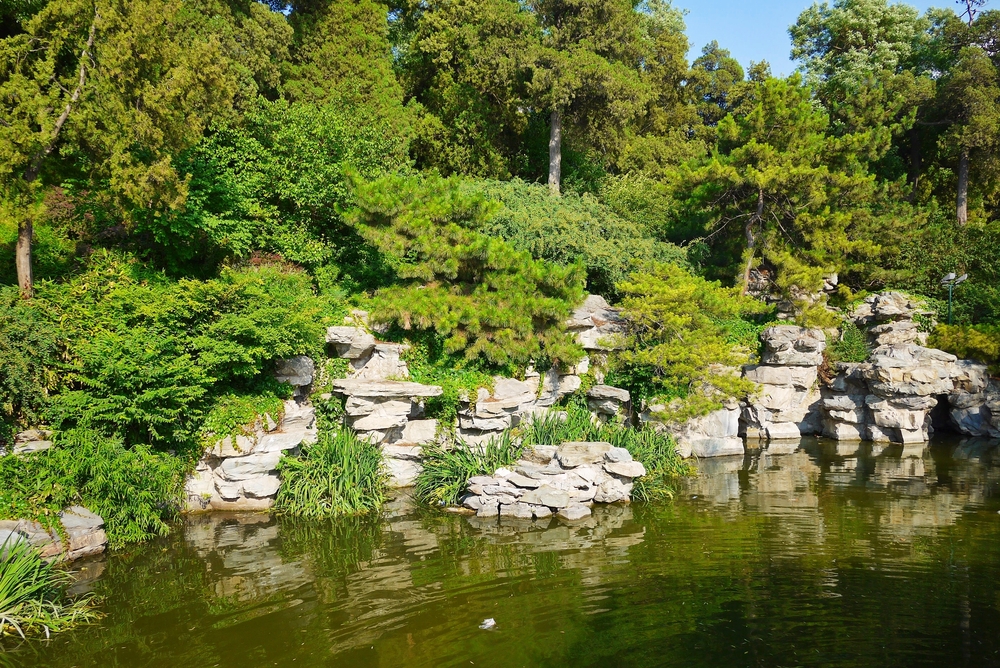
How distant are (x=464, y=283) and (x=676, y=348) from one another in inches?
197

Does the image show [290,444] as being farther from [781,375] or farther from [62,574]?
[781,375]

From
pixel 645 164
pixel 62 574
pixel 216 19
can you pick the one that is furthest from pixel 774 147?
pixel 62 574

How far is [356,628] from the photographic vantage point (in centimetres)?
822

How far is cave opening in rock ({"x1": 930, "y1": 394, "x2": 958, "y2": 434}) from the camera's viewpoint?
19.3 m

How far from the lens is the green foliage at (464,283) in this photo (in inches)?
565

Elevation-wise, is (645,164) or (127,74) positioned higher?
(645,164)

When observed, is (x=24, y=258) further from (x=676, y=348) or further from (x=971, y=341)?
(x=971, y=341)

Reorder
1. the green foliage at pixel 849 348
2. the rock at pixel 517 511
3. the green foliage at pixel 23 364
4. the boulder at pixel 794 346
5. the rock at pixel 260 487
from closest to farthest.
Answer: the green foliage at pixel 23 364
the rock at pixel 517 511
the rock at pixel 260 487
the boulder at pixel 794 346
the green foliage at pixel 849 348

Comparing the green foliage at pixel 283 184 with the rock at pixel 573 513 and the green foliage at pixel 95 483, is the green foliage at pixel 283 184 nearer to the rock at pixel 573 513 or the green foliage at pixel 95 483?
the green foliage at pixel 95 483

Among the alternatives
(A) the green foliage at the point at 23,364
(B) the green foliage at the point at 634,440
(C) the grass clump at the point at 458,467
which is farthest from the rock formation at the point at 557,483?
(A) the green foliage at the point at 23,364

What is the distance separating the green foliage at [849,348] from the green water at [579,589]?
710cm

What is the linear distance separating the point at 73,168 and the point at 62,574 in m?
8.11

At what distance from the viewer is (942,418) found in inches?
772

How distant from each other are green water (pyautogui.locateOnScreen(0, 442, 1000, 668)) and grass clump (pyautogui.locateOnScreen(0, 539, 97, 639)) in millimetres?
262
